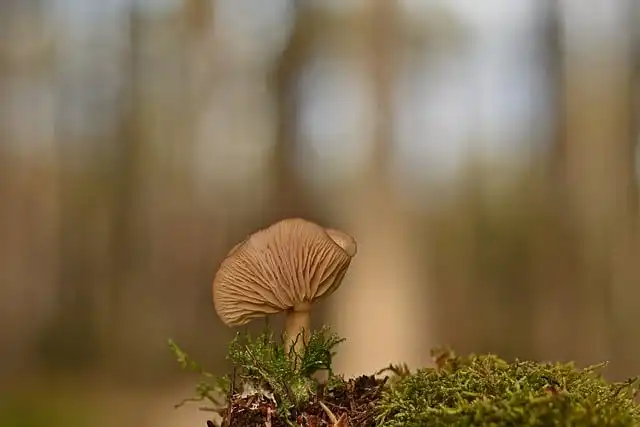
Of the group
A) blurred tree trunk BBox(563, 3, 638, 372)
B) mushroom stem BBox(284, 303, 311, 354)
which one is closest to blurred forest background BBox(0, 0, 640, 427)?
blurred tree trunk BBox(563, 3, 638, 372)

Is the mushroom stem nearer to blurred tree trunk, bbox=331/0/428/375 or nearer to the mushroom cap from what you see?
the mushroom cap

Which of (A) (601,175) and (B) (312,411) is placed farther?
(A) (601,175)

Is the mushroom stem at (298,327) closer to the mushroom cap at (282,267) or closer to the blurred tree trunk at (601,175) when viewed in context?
the mushroom cap at (282,267)

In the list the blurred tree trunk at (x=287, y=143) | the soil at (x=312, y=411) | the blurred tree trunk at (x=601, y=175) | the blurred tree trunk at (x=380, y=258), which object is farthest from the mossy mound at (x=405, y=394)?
the blurred tree trunk at (x=601, y=175)

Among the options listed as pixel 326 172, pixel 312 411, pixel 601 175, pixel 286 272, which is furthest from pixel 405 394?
pixel 601 175

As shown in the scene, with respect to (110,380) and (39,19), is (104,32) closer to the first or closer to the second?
(39,19)

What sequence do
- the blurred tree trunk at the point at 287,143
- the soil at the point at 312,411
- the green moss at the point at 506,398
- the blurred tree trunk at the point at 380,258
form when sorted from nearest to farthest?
1. the green moss at the point at 506,398
2. the soil at the point at 312,411
3. the blurred tree trunk at the point at 380,258
4. the blurred tree trunk at the point at 287,143

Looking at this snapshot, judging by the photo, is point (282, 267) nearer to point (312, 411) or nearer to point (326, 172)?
point (312, 411)
